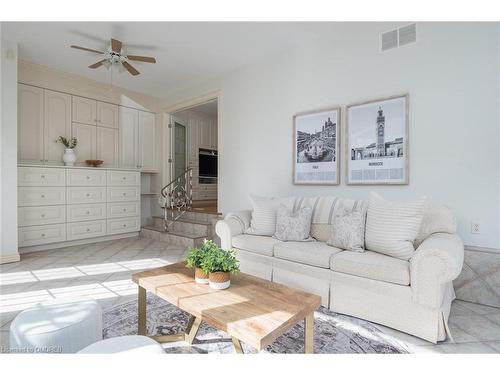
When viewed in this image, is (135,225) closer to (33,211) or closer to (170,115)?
(33,211)

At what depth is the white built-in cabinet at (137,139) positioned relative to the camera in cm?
538

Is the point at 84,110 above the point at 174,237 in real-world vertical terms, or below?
above

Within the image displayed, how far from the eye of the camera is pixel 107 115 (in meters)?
5.13

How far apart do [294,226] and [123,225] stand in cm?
361

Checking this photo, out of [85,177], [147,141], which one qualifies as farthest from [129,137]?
[85,177]

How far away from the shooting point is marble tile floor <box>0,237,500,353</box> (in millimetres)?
1774

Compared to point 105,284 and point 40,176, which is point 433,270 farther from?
point 40,176

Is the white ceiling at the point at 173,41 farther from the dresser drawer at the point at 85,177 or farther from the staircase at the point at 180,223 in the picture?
the staircase at the point at 180,223

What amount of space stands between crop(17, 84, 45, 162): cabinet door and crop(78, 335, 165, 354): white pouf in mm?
4318

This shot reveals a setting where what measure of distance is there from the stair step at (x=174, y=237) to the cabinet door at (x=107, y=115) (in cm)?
211

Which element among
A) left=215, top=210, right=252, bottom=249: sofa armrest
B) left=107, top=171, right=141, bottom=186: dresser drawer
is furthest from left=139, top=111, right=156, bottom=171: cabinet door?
left=215, top=210, right=252, bottom=249: sofa armrest

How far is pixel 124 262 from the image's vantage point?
11.7 ft

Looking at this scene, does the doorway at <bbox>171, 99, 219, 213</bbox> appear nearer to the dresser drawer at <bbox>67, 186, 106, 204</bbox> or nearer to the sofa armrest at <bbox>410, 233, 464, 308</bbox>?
the dresser drawer at <bbox>67, 186, 106, 204</bbox>
